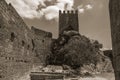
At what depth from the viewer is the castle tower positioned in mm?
35147

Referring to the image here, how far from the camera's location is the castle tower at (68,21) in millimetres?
35147

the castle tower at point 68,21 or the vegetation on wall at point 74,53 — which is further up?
the castle tower at point 68,21

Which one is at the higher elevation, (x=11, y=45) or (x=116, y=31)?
(x=11, y=45)

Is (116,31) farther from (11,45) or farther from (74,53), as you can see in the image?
(74,53)

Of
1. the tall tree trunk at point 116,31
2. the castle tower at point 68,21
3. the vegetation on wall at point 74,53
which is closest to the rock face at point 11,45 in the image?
the tall tree trunk at point 116,31

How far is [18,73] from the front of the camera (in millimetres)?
10141

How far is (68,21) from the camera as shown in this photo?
3597 centimetres

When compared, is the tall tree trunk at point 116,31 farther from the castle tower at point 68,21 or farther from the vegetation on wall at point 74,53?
the castle tower at point 68,21

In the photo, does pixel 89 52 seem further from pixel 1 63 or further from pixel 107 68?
pixel 1 63

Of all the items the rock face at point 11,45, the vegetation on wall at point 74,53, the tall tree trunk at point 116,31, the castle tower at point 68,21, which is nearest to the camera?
the tall tree trunk at point 116,31

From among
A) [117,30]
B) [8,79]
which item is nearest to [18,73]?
[8,79]

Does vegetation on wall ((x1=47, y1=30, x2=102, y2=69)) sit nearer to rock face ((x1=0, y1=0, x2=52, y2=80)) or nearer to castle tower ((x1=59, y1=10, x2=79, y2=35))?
rock face ((x1=0, y1=0, x2=52, y2=80))

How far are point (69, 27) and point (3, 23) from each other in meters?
28.0

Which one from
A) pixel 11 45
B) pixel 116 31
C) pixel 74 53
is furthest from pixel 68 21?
pixel 116 31
